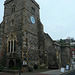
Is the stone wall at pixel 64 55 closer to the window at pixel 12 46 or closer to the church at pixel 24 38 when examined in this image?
the church at pixel 24 38

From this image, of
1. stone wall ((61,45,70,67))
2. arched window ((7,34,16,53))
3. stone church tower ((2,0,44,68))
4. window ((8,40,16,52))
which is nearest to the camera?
stone church tower ((2,0,44,68))

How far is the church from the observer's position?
20.2 meters

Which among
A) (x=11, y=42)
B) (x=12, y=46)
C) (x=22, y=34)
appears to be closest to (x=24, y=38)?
(x=22, y=34)

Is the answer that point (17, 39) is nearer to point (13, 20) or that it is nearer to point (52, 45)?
point (13, 20)

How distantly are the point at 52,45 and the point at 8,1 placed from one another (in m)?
15.1

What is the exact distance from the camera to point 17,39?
20922 mm

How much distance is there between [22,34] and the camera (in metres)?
20.2

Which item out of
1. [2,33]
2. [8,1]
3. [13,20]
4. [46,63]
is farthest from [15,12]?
[46,63]

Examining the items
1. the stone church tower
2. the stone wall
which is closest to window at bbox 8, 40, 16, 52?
the stone church tower

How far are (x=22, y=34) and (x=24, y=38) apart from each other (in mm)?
907

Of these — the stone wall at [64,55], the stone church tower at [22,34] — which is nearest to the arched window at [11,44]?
the stone church tower at [22,34]

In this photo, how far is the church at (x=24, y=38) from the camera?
20.2 meters

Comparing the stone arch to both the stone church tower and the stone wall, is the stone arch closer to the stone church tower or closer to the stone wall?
the stone church tower

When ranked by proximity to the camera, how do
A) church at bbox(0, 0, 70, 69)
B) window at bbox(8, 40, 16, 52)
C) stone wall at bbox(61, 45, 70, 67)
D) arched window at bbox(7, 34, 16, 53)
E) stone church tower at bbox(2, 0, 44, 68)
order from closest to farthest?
stone church tower at bbox(2, 0, 44, 68), church at bbox(0, 0, 70, 69), window at bbox(8, 40, 16, 52), arched window at bbox(7, 34, 16, 53), stone wall at bbox(61, 45, 70, 67)
